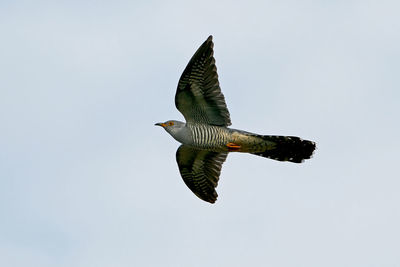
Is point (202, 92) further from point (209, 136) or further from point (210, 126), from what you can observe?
point (209, 136)

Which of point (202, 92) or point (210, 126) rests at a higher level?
point (202, 92)

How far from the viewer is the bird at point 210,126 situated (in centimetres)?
1470

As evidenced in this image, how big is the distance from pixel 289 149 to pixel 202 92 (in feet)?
7.00

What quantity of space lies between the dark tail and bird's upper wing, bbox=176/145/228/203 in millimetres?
1169

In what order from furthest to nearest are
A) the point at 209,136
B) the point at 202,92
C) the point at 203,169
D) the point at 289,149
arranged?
1. the point at 203,169
2. the point at 289,149
3. the point at 209,136
4. the point at 202,92

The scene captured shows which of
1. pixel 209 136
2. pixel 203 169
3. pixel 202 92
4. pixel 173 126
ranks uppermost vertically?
pixel 202 92

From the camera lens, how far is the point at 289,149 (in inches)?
615

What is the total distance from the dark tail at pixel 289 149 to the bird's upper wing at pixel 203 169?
1169mm

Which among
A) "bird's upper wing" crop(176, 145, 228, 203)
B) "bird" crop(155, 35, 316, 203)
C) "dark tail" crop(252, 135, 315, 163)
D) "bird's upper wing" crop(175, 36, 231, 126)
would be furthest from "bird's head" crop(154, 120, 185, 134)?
"dark tail" crop(252, 135, 315, 163)

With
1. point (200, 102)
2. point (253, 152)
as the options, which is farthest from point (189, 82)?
point (253, 152)

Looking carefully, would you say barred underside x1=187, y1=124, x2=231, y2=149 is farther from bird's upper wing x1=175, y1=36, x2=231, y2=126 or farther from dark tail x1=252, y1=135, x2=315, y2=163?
dark tail x1=252, y1=135, x2=315, y2=163

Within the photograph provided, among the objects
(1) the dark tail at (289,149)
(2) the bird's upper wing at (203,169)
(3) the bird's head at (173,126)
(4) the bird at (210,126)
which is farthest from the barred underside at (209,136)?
(2) the bird's upper wing at (203,169)

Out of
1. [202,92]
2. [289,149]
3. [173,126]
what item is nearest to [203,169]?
[173,126]

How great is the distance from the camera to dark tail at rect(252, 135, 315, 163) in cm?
1543
